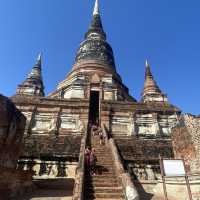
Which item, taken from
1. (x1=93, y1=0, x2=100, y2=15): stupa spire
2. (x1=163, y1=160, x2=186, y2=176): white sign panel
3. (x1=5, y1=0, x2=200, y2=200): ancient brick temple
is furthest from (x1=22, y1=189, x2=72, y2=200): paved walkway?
(x1=93, y1=0, x2=100, y2=15): stupa spire

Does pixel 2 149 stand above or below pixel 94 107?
below

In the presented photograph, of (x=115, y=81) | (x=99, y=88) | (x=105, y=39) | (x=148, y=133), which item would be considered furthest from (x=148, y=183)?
(x=105, y=39)

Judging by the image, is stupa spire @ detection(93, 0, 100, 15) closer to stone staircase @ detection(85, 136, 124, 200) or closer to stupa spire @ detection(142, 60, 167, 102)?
stupa spire @ detection(142, 60, 167, 102)

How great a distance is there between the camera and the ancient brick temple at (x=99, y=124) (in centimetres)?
946

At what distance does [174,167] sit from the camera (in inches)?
296

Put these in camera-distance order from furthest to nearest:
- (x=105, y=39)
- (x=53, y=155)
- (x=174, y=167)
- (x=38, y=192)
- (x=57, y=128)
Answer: (x=105, y=39), (x=57, y=128), (x=53, y=155), (x=38, y=192), (x=174, y=167)

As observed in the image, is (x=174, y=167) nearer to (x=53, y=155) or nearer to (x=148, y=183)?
(x=148, y=183)

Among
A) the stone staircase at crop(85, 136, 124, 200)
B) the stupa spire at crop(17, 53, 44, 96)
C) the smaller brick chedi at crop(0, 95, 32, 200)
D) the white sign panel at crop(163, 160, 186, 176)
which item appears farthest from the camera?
the stupa spire at crop(17, 53, 44, 96)

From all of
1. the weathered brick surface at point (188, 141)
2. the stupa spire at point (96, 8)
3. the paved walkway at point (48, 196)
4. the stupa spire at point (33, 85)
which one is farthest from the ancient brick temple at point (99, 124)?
the stupa spire at point (96, 8)

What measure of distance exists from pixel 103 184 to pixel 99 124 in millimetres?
10660

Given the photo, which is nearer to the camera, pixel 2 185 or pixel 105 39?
pixel 2 185

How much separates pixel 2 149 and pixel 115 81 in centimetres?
1766

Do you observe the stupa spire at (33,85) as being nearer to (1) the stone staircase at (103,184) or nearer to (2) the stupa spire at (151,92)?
(2) the stupa spire at (151,92)

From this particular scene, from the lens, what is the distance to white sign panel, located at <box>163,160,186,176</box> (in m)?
7.43
